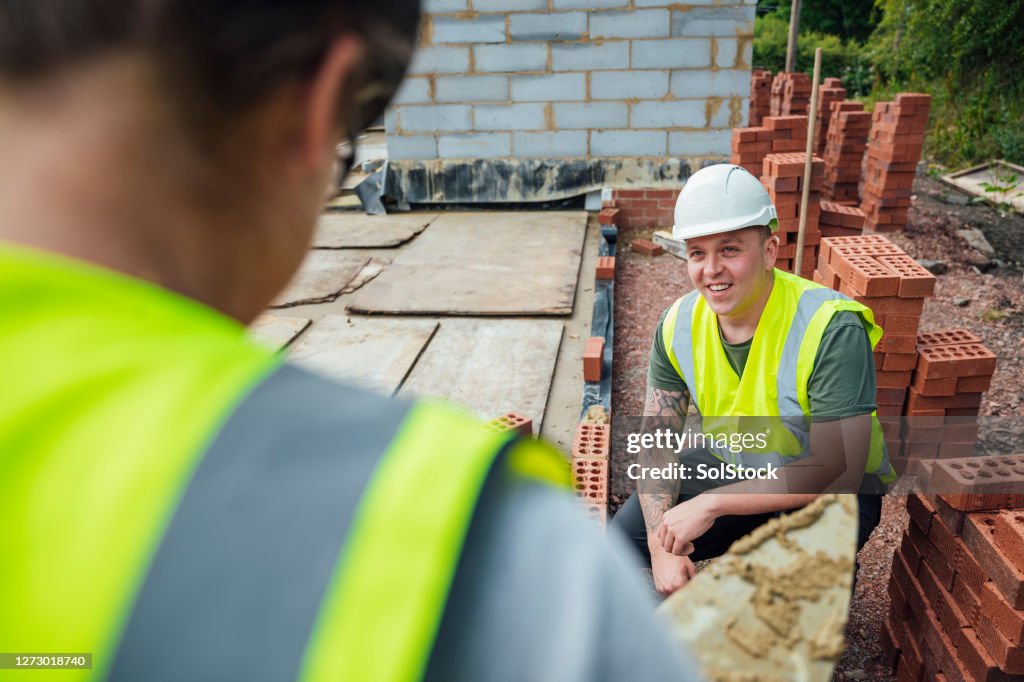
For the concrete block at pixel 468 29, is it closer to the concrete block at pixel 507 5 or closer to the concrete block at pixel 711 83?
the concrete block at pixel 507 5

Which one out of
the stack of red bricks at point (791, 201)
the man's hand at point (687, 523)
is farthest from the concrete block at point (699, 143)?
the man's hand at point (687, 523)

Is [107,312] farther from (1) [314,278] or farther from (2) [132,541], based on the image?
(1) [314,278]

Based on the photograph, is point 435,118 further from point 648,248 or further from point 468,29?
point 648,248

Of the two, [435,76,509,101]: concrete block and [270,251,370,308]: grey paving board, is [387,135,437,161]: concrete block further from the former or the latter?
[270,251,370,308]: grey paving board

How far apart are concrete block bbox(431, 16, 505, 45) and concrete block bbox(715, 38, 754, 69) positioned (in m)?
2.30

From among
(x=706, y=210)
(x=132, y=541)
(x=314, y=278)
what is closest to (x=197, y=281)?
(x=132, y=541)

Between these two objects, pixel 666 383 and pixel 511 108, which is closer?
pixel 666 383

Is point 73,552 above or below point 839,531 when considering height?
above

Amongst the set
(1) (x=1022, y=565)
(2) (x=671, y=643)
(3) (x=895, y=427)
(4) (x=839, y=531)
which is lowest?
(3) (x=895, y=427)

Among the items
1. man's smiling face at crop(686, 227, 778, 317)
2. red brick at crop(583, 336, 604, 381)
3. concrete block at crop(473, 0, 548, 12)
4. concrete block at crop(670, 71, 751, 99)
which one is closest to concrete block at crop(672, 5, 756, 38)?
concrete block at crop(670, 71, 751, 99)

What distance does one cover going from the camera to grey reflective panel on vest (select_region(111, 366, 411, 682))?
1.25ft

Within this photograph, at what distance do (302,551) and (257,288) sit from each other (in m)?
0.25

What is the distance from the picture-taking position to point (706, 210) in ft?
8.02

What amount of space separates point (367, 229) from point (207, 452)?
7647mm
